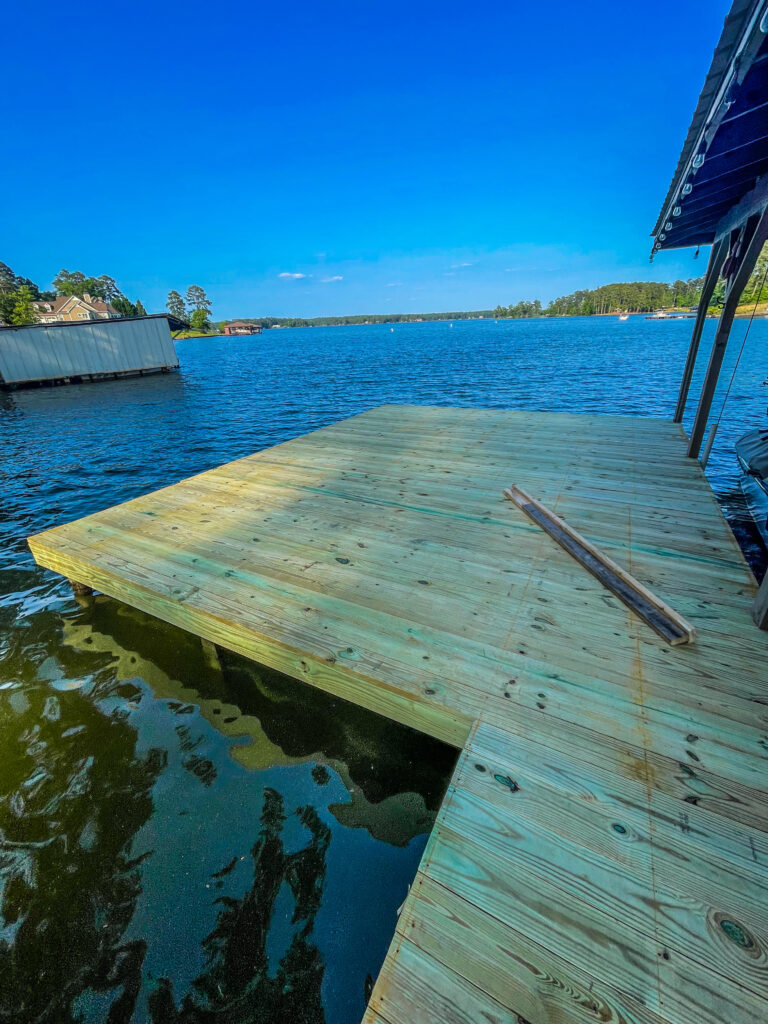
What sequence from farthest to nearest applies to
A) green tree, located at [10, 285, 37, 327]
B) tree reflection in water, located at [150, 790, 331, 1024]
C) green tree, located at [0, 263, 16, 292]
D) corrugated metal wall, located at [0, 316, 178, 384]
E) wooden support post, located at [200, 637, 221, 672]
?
green tree, located at [0, 263, 16, 292], green tree, located at [10, 285, 37, 327], corrugated metal wall, located at [0, 316, 178, 384], wooden support post, located at [200, 637, 221, 672], tree reflection in water, located at [150, 790, 331, 1024]

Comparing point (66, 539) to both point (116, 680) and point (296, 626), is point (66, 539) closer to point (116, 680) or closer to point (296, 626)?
point (116, 680)

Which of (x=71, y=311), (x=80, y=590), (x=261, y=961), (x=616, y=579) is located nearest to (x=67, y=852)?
(x=261, y=961)

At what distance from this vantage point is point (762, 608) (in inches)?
92.8

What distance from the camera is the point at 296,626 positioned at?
2.56 m

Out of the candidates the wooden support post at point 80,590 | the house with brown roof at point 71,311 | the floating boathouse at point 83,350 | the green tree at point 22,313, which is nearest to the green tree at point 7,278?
the house with brown roof at point 71,311

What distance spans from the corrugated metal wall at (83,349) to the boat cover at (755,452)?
28.7 metres

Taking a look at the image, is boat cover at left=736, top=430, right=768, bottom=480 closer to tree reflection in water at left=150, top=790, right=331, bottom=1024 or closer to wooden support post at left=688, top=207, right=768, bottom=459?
wooden support post at left=688, top=207, right=768, bottom=459

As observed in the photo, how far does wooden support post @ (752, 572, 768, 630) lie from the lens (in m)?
2.34

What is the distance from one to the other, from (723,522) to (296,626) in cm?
364

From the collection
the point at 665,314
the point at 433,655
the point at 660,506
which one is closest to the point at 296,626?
the point at 433,655

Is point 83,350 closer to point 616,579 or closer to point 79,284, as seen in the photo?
point 616,579

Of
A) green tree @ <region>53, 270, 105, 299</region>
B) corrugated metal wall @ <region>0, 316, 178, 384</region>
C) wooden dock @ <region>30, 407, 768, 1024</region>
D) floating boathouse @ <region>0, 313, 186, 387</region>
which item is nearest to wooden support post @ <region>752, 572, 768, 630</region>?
wooden dock @ <region>30, 407, 768, 1024</region>

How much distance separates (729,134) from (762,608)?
3.11 m

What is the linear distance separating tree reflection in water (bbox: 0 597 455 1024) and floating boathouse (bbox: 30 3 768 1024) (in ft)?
2.25
